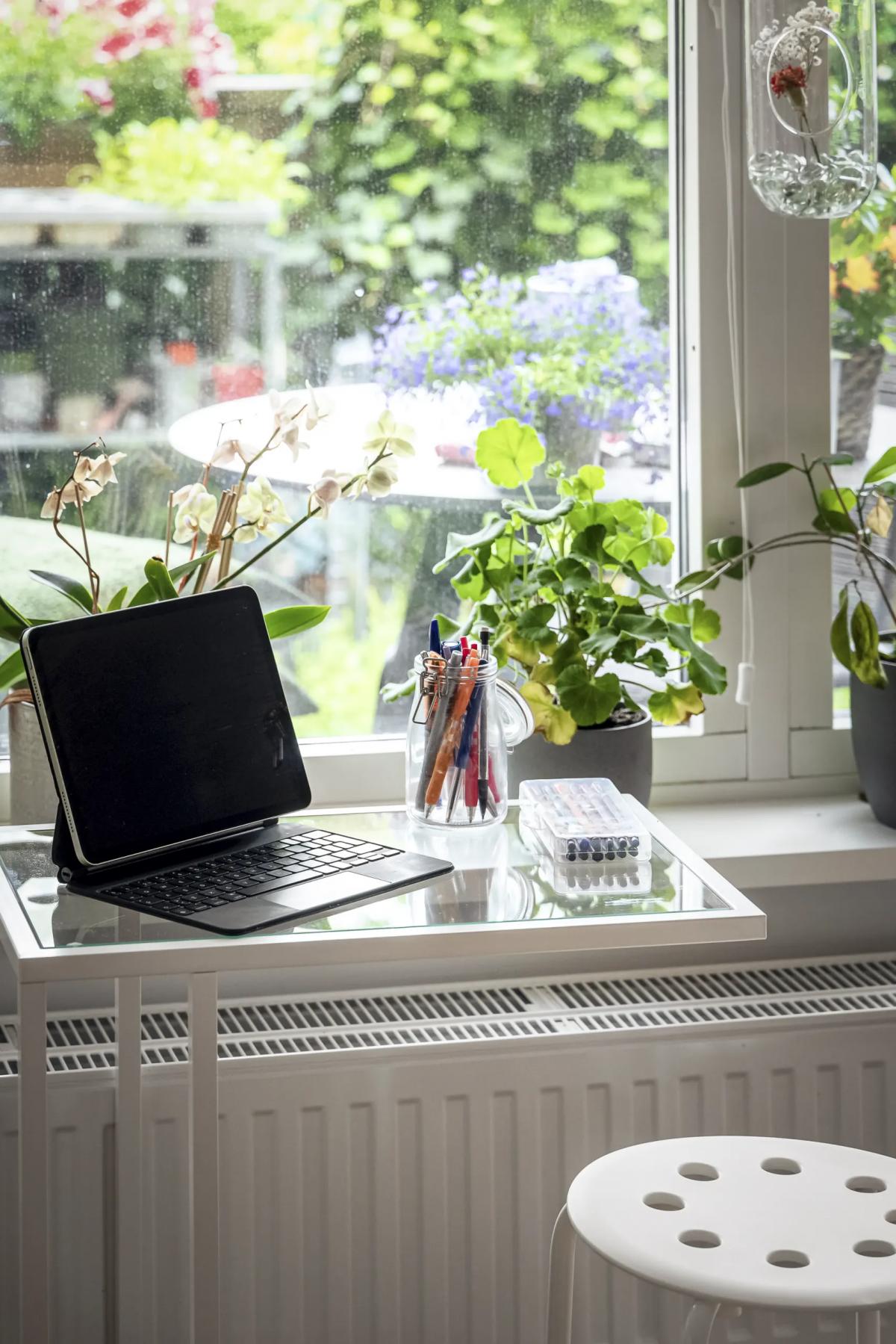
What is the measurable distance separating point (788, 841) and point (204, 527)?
29.4 inches

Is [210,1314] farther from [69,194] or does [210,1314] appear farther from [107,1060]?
[69,194]

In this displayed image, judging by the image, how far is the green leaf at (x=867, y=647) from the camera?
5.56 feet

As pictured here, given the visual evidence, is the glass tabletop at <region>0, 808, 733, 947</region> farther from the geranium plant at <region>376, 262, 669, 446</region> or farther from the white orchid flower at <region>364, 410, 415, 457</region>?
the geranium plant at <region>376, 262, 669, 446</region>

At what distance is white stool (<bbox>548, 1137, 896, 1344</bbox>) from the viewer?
1.10 meters

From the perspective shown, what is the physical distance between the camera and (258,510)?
1.57m

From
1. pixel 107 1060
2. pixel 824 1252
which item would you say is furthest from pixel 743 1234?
pixel 107 1060

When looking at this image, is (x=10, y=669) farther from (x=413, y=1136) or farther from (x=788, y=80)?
(x=788, y=80)

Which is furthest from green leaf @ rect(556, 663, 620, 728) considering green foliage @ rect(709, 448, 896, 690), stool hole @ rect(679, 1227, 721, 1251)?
stool hole @ rect(679, 1227, 721, 1251)

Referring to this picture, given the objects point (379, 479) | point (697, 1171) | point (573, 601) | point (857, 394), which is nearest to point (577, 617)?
point (573, 601)

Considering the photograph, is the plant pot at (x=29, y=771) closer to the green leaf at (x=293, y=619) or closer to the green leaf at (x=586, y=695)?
the green leaf at (x=293, y=619)

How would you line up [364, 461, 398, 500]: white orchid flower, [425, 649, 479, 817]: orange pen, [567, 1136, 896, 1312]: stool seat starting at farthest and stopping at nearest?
[364, 461, 398, 500]: white orchid flower → [425, 649, 479, 817]: orange pen → [567, 1136, 896, 1312]: stool seat

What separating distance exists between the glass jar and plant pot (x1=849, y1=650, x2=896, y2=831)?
0.51 m

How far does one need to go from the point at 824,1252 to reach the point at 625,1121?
18.8 inches

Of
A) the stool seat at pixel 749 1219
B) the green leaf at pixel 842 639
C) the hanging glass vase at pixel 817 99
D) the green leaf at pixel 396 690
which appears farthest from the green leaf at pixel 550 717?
the hanging glass vase at pixel 817 99
